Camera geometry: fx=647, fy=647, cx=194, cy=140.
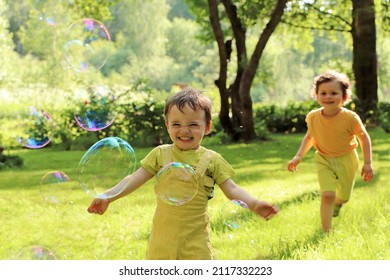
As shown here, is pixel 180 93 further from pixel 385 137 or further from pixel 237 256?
pixel 385 137

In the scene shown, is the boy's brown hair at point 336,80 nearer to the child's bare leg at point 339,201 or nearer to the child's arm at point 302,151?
the child's arm at point 302,151

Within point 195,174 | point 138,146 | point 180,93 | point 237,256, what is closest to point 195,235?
point 195,174

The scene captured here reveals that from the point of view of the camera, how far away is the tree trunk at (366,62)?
15.6 m

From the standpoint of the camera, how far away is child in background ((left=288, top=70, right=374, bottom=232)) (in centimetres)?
521

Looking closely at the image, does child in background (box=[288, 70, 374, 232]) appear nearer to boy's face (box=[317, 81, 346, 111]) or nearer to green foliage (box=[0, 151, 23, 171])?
boy's face (box=[317, 81, 346, 111])

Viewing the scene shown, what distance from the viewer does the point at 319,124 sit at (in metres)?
5.39

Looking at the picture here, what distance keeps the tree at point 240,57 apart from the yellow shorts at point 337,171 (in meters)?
8.13

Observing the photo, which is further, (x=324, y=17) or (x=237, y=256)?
(x=324, y=17)

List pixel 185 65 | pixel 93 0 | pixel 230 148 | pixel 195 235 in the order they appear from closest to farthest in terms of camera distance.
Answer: pixel 195 235 → pixel 230 148 → pixel 93 0 → pixel 185 65

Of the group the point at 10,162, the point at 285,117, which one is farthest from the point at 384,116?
the point at 10,162

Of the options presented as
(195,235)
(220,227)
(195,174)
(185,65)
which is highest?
(195,174)

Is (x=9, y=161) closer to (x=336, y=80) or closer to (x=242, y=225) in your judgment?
(x=242, y=225)

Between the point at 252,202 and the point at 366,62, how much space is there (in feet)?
44.7
